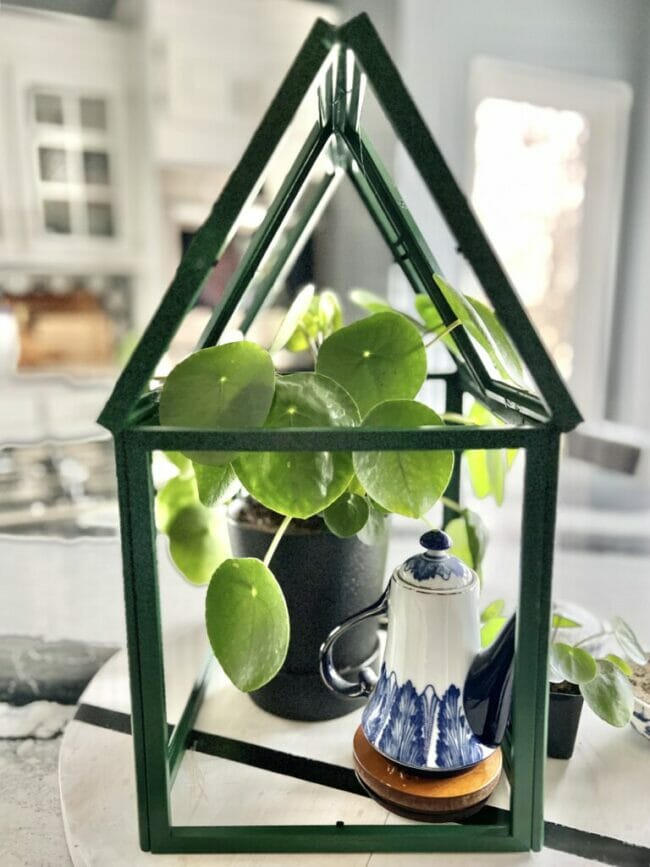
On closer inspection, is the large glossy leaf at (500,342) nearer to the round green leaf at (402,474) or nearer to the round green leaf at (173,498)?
the round green leaf at (402,474)

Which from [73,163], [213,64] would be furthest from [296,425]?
[73,163]

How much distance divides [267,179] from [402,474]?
215 cm

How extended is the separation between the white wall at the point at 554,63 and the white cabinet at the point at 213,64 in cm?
44

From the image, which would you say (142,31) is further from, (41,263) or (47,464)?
(47,464)

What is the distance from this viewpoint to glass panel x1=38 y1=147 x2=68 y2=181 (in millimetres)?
2717

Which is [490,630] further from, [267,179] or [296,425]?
[267,179]

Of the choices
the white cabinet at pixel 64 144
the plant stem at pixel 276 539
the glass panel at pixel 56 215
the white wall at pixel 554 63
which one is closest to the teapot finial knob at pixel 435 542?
the plant stem at pixel 276 539

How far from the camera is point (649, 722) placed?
58cm

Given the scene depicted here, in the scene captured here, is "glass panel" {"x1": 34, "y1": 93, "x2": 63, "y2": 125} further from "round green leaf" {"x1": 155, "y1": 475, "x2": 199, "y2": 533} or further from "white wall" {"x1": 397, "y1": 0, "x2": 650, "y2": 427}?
"round green leaf" {"x1": 155, "y1": 475, "x2": 199, "y2": 533}

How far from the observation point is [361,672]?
0.55 m

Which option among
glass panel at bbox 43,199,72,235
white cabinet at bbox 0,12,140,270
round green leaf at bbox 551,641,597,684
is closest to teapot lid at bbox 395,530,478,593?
round green leaf at bbox 551,641,597,684

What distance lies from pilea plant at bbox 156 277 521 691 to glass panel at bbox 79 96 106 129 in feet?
9.08

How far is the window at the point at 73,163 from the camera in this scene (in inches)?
105

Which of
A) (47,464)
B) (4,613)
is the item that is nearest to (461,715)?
(4,613)
